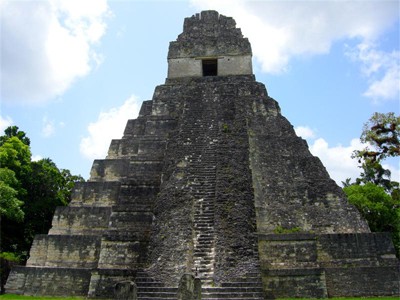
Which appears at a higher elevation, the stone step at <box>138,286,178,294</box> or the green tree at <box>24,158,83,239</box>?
the green tree at <box>24,158,83,239</box>

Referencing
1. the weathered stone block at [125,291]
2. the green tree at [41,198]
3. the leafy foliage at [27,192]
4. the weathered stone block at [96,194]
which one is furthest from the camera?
the green tree at [41,198]

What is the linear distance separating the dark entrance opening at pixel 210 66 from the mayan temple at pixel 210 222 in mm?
3145

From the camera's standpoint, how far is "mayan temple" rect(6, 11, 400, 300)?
8383mm

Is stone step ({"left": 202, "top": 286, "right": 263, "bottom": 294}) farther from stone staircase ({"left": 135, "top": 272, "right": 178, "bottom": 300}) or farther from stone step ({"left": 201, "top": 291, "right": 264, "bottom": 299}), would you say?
stone staircase ({"left": 135, "top": 272, "right": 178, "bottom": 300})

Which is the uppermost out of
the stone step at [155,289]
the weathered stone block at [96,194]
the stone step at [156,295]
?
the weathered stone block at [96,194]

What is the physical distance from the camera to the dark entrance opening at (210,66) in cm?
1730

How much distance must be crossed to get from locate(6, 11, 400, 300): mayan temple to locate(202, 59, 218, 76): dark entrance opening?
315 centimetres

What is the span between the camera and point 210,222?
358 inches

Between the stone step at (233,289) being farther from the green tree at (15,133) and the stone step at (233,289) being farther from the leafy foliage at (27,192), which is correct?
the green tree at (15,133)

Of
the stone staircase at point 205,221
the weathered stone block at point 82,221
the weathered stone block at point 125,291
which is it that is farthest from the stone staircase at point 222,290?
the weathered stone block at point 82,221

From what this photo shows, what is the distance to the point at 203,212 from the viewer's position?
9383mm

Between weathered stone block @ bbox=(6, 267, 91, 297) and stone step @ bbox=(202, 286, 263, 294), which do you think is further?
weathered stone block @ bbox=(6, 267, 91, 297)

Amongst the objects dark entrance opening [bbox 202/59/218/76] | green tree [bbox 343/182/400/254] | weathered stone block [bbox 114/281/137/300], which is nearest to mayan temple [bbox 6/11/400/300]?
weathered stone block [bbox 114/281/137/300]

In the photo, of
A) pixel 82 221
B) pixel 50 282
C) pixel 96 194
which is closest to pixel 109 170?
pixel 96 194
